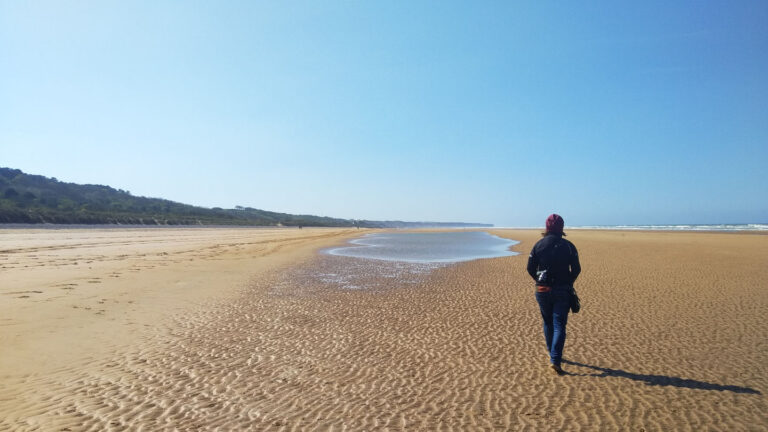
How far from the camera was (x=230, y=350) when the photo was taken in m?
6.72

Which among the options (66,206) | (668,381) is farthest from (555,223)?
(66,206)

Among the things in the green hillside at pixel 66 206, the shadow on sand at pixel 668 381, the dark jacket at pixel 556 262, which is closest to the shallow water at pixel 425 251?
the shadow on sand at pixel 668 381

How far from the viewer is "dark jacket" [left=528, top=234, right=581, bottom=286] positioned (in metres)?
5.78

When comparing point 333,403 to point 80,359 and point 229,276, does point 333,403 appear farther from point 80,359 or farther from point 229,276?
point 229,276

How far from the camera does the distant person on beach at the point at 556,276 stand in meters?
5.79

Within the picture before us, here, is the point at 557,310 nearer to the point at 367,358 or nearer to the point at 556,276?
the point at 556,276

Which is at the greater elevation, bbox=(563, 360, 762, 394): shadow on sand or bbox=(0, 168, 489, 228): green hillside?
bbox=(0, 168, 489, 228): green hillside

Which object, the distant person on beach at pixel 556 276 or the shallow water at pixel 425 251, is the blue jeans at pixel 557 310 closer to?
the distant person on beach at pixel 556 276

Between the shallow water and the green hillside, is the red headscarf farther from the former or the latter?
the green hillside

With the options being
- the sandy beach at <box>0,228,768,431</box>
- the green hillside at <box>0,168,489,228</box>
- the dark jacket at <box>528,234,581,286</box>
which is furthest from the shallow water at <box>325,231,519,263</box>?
the green hillside at <box>0,168,489,228</box>

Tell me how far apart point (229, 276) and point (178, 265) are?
3.98 metres

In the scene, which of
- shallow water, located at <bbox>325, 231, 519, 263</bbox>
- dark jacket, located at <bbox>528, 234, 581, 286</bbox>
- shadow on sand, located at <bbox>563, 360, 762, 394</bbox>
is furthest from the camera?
shallow water, located at <bbox>325, 231, 519, 263</bbox>

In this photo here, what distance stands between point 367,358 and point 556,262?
3.42 m

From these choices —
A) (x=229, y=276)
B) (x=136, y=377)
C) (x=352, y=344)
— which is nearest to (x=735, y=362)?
(x=352, y=344)
